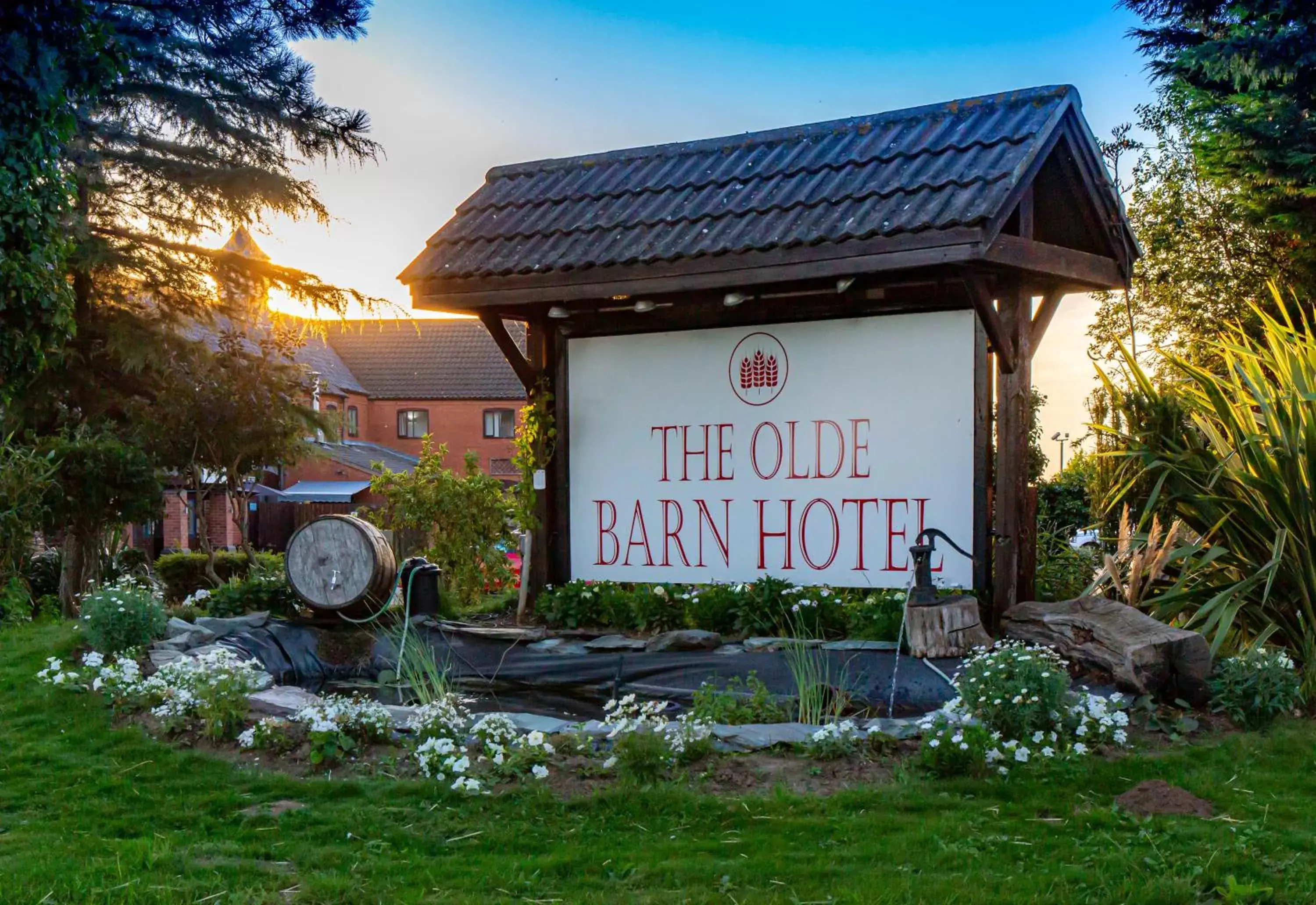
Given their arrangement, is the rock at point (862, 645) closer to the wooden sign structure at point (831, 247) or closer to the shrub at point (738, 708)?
the wooden sign structure at point (831, 247)

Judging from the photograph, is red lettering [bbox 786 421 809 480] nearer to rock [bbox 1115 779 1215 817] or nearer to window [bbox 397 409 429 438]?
rock [bbox 1115 779 1215 817]

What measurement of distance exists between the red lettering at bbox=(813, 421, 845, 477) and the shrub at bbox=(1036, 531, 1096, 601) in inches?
74.7

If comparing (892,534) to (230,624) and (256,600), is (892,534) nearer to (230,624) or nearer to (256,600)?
(230,624)

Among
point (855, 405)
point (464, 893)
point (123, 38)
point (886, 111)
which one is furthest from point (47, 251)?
point (123, 38)

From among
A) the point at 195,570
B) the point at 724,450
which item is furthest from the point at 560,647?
the point at 195,570

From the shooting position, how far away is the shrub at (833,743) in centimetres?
539

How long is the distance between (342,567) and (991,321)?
17.3 feet

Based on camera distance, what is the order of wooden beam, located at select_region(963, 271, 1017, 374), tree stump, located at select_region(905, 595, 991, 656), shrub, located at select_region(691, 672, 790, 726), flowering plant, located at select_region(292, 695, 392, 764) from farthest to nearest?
wooden beam, located at select_region(963, 271, 1017, 374), tree stump, located at select_region(905, 595, 991, 656), shrub, located at select_region(691, 672, 790, 726), flowering plant, located at select_region(292, 695, 392, 764)

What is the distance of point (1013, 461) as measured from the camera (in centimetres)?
797

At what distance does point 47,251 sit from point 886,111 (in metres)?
5.90

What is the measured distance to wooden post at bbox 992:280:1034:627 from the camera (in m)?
7.90

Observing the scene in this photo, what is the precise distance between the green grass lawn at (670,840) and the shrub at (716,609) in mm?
3482

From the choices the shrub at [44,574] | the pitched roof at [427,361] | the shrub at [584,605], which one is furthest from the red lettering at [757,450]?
the pitched roof at [427,361]

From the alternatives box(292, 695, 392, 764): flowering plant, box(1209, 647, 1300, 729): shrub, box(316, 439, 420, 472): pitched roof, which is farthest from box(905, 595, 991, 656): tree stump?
box(316, 439, 420, 472): pitched roof
